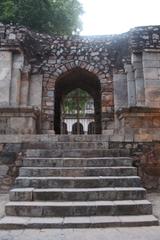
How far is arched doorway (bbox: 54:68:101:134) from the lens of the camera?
1040 cm

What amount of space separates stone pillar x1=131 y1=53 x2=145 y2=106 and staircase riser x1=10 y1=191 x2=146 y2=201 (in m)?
5.07

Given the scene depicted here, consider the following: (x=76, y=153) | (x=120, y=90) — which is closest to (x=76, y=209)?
(x=76, y=153)

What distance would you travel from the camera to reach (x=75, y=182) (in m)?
4.39

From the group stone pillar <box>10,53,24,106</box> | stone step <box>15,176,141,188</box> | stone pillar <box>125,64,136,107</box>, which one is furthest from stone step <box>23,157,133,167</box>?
stone pillar <box>125,64,136,107</box>

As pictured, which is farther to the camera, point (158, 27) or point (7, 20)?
point (7, 20)

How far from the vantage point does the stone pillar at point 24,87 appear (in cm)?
918

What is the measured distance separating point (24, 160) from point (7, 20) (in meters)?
10.9

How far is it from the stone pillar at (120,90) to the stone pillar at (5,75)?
3430 millimetres

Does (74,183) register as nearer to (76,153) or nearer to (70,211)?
(70,211)

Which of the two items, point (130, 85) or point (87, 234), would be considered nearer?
point (87, 234)

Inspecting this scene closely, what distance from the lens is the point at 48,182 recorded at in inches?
172

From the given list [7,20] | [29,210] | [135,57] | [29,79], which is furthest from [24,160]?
[7,20]

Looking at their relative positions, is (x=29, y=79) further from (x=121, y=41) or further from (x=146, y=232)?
(x=146, y=232)

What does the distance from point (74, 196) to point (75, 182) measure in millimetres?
336
